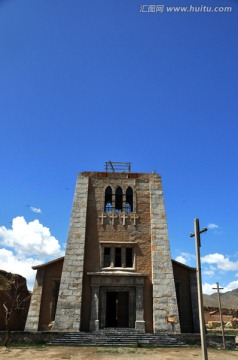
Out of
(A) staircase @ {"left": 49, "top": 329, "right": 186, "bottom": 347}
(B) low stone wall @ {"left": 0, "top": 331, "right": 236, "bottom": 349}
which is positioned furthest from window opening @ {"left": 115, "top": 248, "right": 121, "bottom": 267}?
(B) low stone wall @ {"left": 0, "top": 331, "right": 236, "bottom": 349}

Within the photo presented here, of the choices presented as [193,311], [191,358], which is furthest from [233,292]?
[191,358]

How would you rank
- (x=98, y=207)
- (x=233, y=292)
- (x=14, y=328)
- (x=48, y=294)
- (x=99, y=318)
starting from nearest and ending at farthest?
(x=99, y=318) → (x=48, y=294) → (x=98, y=207) → (x=14, y=328) → (x=233, y=292)

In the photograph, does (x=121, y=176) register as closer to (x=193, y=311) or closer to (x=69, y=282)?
(x=69, y=282)

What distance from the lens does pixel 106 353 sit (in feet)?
47.5

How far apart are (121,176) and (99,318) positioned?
36.5 ft

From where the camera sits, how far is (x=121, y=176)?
25.0 m

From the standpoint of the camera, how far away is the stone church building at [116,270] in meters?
20.2

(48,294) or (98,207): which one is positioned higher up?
(98,207)

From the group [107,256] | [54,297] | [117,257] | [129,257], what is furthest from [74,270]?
[129,257]

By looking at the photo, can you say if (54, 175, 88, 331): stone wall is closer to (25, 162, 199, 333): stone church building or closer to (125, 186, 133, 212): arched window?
(25, 162, 199, 333): stone church building

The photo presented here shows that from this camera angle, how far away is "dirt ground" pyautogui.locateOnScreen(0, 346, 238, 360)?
13.6m

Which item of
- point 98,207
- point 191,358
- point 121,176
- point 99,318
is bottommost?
point 191,358

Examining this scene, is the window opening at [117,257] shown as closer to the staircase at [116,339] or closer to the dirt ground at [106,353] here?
the staircase at [116,339]

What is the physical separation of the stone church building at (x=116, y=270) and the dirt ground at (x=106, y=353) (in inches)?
144
